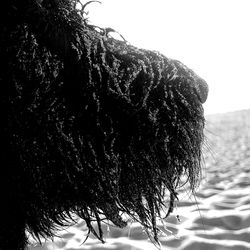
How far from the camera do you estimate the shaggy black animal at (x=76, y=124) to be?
1.05 meters

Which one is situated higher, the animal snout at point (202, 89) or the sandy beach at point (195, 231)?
the animal snout at point (202, 89)

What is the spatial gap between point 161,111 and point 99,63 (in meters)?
0.20

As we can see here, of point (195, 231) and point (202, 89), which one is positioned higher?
point (202, 89)

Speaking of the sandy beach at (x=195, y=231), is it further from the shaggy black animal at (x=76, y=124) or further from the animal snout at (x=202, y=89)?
the shaggy black animal at (x=76, y=124)

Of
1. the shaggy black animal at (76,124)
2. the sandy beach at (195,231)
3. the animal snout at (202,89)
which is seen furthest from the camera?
the sandy beach at (195,231)

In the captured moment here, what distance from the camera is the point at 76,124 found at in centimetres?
108

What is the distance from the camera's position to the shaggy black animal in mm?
1053

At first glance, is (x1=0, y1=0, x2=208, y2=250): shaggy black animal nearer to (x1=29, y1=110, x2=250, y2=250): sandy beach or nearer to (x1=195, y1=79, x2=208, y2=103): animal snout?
(x1=195, y1=79, x2=208, y2=103): animal snout

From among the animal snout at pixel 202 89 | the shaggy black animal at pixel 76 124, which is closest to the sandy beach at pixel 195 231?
the animal snout at pixel 202 89

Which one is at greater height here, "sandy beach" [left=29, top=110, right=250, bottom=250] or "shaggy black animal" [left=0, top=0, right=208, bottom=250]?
"shaggy black animal" [left=0, top=0, right=208, bottom=250]

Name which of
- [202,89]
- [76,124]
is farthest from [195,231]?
[76,124]

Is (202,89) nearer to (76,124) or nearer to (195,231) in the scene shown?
(76,124)

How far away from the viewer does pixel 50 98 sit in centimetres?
108

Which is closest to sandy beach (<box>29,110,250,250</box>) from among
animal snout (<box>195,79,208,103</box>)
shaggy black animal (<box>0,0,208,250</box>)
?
animal snout (<box>195,79,208,103</box>)
